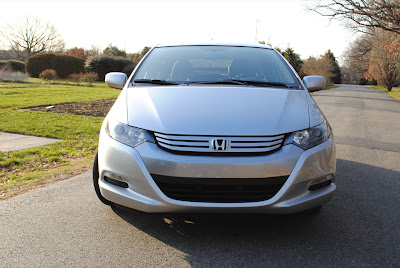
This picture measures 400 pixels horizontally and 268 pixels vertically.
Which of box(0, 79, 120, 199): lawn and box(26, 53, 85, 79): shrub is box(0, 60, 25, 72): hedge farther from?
box(0, 79, 120, 199): lawn

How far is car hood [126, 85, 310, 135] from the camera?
2.70 metres

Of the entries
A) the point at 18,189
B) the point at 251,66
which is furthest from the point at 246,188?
the point at 18,189

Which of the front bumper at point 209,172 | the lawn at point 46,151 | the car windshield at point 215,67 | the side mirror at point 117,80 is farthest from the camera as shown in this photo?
the lawn at point 46,151

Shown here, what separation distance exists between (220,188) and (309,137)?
32.4 inches

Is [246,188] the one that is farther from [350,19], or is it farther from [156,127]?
[350,19]

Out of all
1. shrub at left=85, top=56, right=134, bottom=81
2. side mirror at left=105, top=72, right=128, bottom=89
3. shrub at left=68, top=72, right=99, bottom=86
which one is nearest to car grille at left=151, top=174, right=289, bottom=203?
side mirror at left=105, top=72, right=128, bottom=89

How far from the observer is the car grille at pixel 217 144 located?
258cm

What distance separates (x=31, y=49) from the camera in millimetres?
56125

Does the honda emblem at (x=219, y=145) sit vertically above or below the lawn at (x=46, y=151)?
above

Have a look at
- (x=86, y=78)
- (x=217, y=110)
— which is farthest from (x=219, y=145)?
(x=86, y=78)

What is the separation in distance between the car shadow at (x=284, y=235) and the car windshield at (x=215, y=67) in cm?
132

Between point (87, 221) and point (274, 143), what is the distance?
1.76 m

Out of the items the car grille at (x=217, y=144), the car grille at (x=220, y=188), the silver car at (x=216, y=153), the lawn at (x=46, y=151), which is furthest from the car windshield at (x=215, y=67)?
the lawn at (x=46, y=151)

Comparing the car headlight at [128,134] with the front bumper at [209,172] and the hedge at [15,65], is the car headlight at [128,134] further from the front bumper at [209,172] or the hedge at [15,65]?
the hedge at [15,65]
